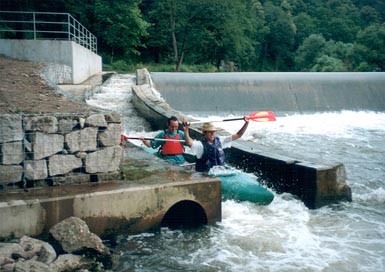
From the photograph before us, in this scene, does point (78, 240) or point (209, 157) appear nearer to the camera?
point (78, 240)

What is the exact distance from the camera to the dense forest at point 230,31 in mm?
28766

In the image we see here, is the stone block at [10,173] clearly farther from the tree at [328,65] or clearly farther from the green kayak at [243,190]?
the tree at [328,65]

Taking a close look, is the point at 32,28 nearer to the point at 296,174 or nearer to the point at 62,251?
the point at 296,174

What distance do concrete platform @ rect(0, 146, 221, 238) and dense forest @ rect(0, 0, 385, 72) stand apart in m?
19.1

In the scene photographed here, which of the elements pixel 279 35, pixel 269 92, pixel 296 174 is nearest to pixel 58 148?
pixel 296 174

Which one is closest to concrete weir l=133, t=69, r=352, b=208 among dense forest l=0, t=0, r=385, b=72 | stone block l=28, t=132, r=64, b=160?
stone block l=28, t=132, r=64, b=160

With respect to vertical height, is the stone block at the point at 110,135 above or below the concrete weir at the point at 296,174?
above

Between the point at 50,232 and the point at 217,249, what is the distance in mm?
1700

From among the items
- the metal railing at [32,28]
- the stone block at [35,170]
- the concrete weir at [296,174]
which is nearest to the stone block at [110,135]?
the stone block at [35,170]

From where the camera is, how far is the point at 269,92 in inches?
686

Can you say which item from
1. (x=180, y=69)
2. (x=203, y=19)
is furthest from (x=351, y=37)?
(x=180, y=69)

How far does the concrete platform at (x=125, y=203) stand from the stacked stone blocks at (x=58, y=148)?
0.14 m

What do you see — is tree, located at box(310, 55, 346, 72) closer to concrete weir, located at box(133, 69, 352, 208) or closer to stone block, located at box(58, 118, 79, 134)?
concrete weir, located at box(133, 69, 352, 208)

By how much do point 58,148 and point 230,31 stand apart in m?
32.8
